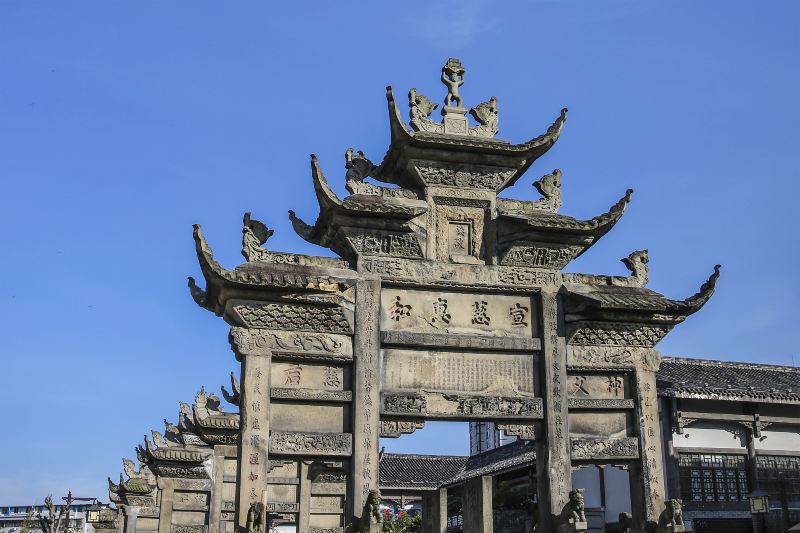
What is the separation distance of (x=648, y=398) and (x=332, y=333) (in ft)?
18.4

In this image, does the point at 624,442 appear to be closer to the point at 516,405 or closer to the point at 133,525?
the point at 516,405

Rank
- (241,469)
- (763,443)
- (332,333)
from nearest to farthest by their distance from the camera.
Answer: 1. (241,469)
2. (332,333)
3. (763,443)

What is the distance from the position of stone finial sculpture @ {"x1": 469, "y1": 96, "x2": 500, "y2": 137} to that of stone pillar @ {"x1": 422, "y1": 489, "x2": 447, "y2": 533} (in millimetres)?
6385

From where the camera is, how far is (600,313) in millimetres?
15352

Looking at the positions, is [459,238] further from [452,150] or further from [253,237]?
[253,237]

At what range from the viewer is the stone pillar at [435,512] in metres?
15.8

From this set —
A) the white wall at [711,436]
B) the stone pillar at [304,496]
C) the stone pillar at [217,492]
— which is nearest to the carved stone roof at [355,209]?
the stone pillar at [304,496]

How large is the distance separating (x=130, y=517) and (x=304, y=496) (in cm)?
973

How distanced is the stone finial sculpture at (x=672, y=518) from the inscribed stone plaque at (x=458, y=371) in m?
2.80

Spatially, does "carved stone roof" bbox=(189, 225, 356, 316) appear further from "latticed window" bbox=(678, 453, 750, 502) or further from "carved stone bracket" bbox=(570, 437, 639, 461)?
"latticed window" bbox=(678, 453, 750, 502)

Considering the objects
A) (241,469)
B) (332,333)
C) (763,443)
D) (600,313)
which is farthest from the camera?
(763,443)

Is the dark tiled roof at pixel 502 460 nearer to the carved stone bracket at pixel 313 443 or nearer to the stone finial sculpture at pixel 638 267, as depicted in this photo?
the stone finial sculpture at pixel 638 267

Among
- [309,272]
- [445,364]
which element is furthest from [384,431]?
[309,272]

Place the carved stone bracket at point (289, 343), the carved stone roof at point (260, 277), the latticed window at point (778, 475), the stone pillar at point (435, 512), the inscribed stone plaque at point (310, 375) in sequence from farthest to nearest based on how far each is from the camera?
the latticed window at point (778, 475), the stone pillar at point (435, 512), the inscribed stone plaque at point (310, 375), the carved stone bracket at point (289, 343), the carved stone roof at point (260, 277)
